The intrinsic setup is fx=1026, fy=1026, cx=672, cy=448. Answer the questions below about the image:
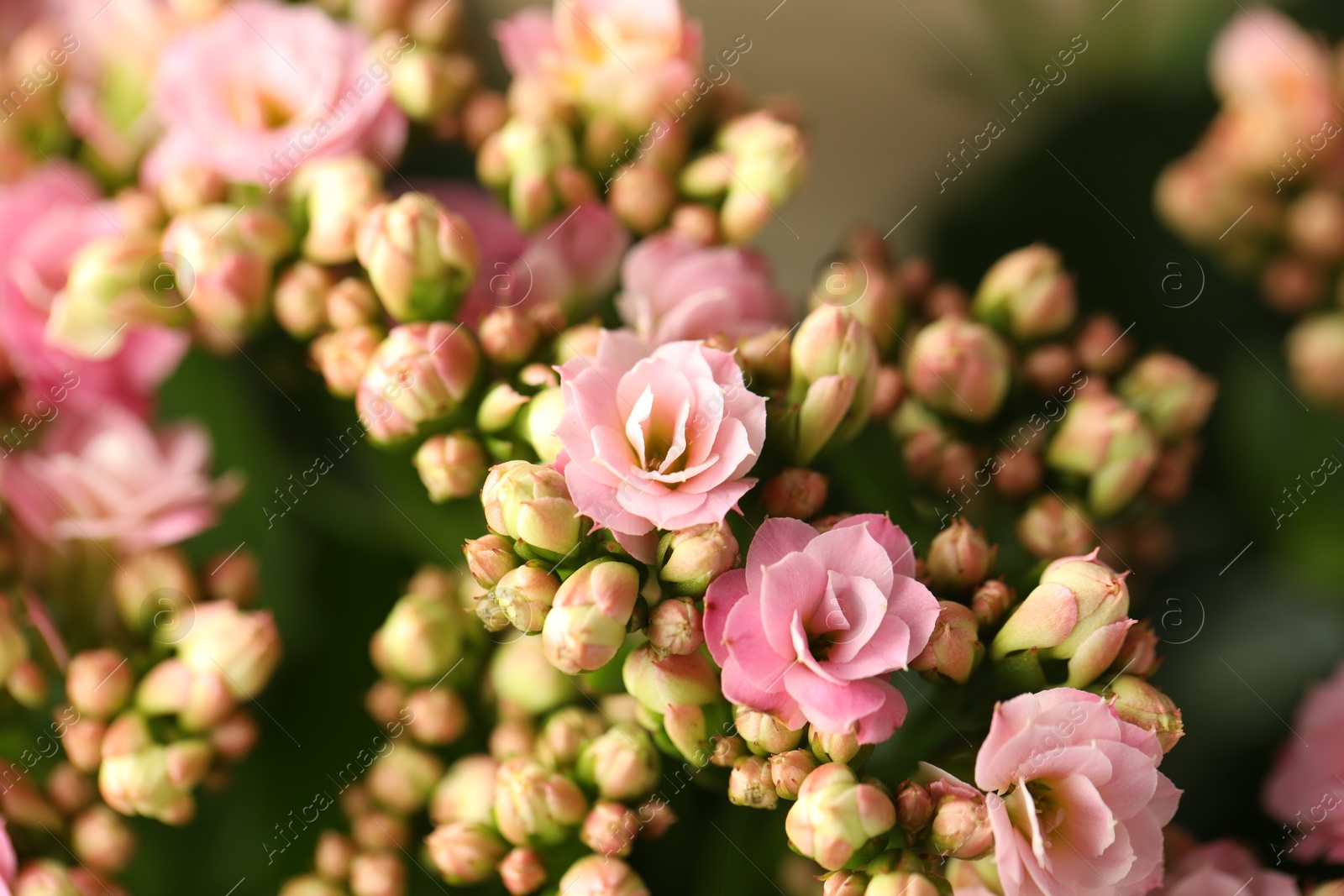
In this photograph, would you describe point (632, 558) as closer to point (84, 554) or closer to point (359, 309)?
point (359, 309)

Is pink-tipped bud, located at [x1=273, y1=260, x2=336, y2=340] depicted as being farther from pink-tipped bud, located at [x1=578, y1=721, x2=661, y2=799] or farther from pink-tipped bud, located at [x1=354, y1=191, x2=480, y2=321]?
pink-tipped bud, located at [x1=578, y1=721, x2=661, y2=799]

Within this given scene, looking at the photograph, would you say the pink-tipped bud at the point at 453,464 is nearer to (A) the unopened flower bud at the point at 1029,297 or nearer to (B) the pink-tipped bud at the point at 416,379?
(B) the pink-tipped bud at the point at 416,379

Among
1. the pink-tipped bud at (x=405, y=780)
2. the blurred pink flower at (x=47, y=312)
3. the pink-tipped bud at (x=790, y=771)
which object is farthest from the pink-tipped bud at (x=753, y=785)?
the blurred pink flower at (x=47, y=312)

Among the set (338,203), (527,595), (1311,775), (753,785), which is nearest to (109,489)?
(338,203)

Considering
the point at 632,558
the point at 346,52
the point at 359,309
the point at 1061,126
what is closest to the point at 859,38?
the point at 1061,126

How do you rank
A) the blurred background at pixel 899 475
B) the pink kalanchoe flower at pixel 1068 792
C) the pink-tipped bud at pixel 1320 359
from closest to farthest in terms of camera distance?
1. the pink kalanchoe flower at pixel 1068 792
2. the blurred background at pixel 899 475
3. the pink-tipped bud at pixel 1320 359
